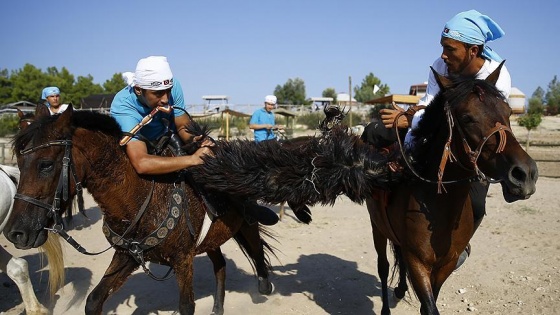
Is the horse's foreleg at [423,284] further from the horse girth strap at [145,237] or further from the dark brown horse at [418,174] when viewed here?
the horse girth strap at [145,237]

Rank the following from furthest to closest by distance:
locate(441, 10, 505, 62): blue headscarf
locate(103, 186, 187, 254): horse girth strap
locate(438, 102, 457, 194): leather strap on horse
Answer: locate(103, 186, 187, 254): horse girth strap
locate(441, 10, 505, 62): blue headscarf
locate(438, 102, 457, 194): leather strap on horse

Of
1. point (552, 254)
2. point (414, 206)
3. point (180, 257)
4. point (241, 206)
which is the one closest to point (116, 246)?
point (180, 257)

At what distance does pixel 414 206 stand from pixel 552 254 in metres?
3.93

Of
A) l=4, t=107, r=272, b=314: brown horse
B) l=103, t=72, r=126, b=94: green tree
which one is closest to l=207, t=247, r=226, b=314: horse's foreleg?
l=4, t=107, r=272, b=314: brown horse

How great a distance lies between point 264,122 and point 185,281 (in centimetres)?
574

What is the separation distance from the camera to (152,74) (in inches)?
123

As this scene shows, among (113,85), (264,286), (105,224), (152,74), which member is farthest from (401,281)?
(113,85)

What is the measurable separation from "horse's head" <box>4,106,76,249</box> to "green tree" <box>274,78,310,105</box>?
220 feet

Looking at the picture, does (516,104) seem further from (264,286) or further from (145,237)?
(145,237)

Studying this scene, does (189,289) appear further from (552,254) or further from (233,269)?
(552,254)

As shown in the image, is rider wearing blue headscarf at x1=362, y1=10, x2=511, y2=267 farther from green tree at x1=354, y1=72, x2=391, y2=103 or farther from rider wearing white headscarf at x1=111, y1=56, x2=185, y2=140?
green tree at x1=354, y1=72, x2=391, y2=103

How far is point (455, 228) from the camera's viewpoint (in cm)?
304

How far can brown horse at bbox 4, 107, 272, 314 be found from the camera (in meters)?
2.81

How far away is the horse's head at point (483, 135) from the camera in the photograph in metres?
2.30
